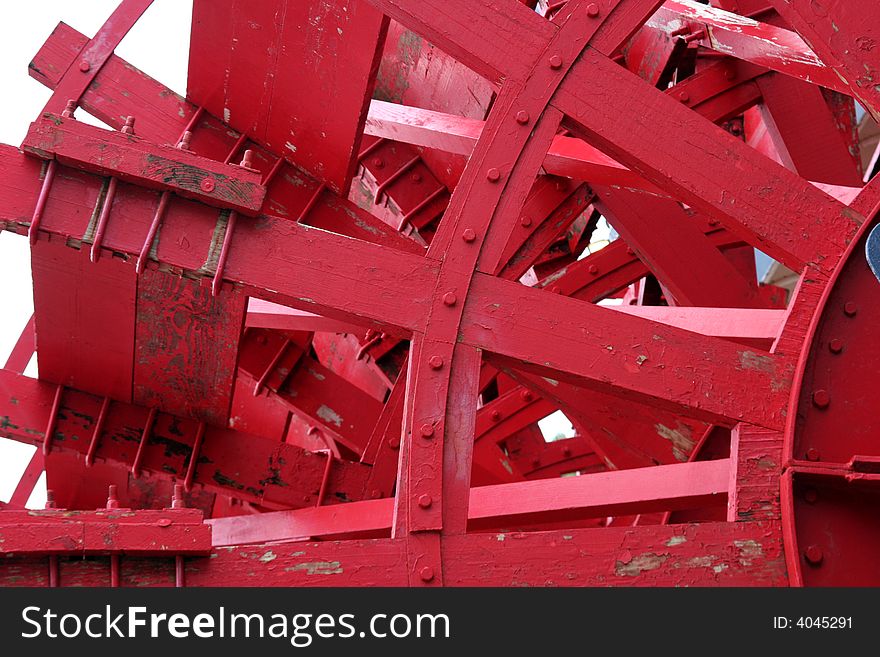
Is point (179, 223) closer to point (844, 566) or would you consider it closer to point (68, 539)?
point (68, 539)

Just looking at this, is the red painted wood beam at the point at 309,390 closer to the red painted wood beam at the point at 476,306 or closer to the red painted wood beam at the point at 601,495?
the red painted wood beam at the point at 601,495

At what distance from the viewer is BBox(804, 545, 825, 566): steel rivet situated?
364cm

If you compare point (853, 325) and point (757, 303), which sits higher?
point (757, 303)

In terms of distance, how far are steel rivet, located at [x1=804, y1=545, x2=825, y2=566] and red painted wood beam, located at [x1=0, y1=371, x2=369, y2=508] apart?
340cm

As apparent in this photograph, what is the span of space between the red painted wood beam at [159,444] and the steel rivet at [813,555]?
3.40m

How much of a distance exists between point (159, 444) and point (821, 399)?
380 centimetres

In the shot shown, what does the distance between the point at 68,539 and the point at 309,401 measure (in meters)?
4.14

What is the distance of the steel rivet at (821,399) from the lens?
150 inches

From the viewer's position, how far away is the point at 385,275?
3.89m

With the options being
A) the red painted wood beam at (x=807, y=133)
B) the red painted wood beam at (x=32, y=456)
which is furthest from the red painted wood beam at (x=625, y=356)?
the red painted wood beam at (x=32, y=456)

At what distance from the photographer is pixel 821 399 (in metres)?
3.82

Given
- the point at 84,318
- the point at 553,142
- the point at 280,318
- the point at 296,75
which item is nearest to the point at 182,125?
the point at 296,75

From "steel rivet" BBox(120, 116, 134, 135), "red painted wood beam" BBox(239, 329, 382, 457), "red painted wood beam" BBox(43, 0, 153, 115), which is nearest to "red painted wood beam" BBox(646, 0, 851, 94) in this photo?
"steel rivet" BBox(120, 116, 134, 135)
